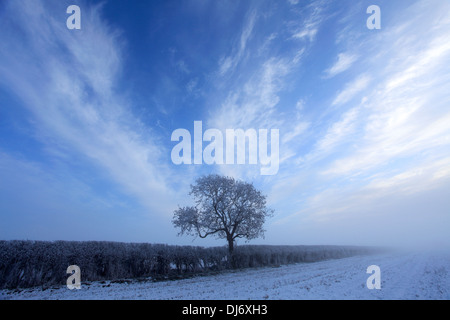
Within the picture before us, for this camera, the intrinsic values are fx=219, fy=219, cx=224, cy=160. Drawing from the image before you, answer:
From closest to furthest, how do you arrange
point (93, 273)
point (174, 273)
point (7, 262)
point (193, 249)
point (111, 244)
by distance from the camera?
point (7, 262), point (93, 273), point (111, 244), point (174, 273), point (193, 249)

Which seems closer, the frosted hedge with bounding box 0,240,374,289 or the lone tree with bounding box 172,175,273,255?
the frosted hedge with bounding box 0,240,374,289

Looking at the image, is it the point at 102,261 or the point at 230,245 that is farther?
the point at 230,245

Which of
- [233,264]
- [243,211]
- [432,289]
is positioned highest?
[243,211]

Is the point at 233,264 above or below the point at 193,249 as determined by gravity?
below

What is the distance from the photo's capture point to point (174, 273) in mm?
22172

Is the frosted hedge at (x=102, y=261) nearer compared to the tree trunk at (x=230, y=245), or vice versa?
the frosted hedge at (x=102, y=261)

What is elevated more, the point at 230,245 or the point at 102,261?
the point at 102,261

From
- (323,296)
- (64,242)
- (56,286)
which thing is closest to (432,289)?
(323,296)

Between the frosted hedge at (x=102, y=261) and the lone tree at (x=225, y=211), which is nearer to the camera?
the frosted hedge at (x=102, y=261)

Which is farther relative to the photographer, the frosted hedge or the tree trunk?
the tree trunk
